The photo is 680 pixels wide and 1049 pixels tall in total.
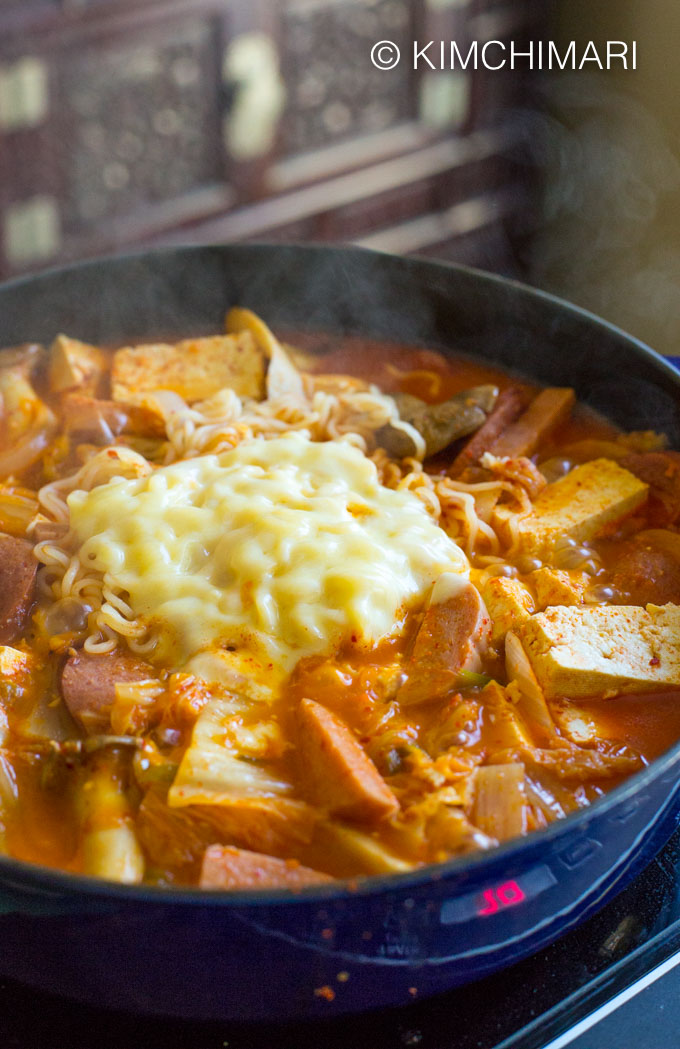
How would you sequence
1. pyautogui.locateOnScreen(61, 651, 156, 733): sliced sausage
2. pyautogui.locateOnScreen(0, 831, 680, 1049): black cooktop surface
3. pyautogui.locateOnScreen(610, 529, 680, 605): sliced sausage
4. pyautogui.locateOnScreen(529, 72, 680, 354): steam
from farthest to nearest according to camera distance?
pyautogui.locateOnScreen(529, 72, 680, 354): steam → pyautogui.locateOnScreen(610, 529, 680, 605): sliced sausage → pyautogui.locateOnScreen(61, 651, 156, 733): sliced sausage → pyautogui.locateOnScreen(0, 831, 680, 1049): black cooktop surface

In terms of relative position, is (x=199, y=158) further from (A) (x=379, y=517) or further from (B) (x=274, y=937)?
(B) (x=274, y=937)

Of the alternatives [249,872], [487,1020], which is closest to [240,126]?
[249,872]

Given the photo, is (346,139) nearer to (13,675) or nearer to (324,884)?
(13,675)

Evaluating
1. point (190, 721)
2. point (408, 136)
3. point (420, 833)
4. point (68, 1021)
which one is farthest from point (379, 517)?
point (408, 136)

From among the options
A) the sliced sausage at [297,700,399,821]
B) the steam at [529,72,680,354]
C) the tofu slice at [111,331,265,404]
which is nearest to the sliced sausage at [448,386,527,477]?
the tofu slice at [111,331,265,404]

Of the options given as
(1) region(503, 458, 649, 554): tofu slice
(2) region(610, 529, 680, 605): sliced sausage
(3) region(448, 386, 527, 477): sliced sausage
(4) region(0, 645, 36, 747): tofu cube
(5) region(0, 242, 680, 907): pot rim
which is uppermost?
(5) region(0, 242, 680, 907): pot rim

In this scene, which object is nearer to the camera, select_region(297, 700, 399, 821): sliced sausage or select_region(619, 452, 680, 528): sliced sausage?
select_region(297, 700, 399, 821): sliced sausage

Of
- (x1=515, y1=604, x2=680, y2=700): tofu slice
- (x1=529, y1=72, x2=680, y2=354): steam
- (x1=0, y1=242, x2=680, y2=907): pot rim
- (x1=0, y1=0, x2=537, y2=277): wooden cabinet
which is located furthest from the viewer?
(x1=529, y1=72, x2=680, y2=354): steam

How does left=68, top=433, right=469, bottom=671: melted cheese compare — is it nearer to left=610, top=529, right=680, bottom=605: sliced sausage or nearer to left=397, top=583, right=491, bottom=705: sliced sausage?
left=397, top=583, right=491, bottom=705: sliced sausage
